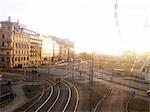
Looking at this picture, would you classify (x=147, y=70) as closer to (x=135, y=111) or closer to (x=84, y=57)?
(x=135, y=111)

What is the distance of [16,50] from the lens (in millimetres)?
75688

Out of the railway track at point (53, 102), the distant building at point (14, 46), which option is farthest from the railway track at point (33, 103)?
the distant building at point (14, 46)

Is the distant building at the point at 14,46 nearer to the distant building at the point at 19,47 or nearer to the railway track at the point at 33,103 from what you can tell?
the distant building at the point at 19,47

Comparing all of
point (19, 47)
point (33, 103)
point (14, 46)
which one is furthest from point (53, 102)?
point (19, 47)

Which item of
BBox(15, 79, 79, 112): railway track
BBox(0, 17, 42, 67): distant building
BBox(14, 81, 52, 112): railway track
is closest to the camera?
BBox(14, 81, 52, 112): railway track

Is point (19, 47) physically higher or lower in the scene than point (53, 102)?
higher

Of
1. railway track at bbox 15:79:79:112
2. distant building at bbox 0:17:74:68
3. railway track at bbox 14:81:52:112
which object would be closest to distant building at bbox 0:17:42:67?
distant building at bbox 0:17:74:68

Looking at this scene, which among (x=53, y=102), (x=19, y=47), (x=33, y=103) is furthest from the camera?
(x=19, y=47)

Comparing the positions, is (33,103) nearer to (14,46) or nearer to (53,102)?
(53,102)

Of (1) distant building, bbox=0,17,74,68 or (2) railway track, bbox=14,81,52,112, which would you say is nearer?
(2) railway track, bbox=14,81,52,112

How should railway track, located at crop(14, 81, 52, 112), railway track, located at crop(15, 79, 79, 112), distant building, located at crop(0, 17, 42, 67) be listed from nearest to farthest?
railway track, located at crop(14, 81, 52, 112) < railway track, located at crop(15, 79, 79, 112) < distant building, located at crop(0, 17, 42, 67)

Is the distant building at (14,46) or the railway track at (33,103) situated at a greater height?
the distant building at (14,46)

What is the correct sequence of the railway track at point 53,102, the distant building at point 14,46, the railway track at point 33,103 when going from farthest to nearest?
1. the distant building at point 14,46
2. the railway track at point 53,102
3. the railway track at point 33,103

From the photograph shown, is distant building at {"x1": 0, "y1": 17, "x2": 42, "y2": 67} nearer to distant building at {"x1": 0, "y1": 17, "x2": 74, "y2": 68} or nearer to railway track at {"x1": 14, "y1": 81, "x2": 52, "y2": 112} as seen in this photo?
distant building at {"x1": 0, "y1": 17, "x2": 74, "y2": 68}
